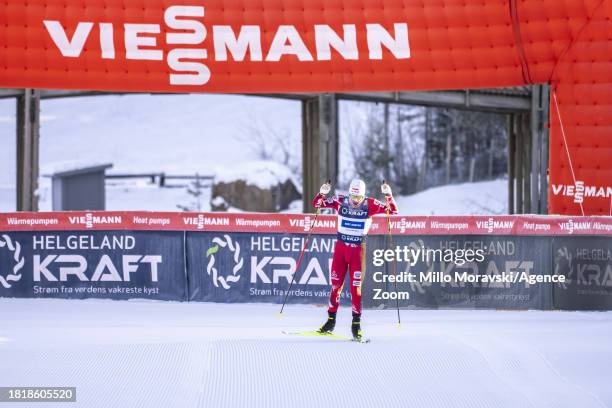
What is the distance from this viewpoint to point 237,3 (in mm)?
17531

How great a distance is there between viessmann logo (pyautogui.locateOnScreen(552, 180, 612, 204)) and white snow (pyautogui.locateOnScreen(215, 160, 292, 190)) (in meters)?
22.5

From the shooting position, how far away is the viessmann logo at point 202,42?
17.2 meters

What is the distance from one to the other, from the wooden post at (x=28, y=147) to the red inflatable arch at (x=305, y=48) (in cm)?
375

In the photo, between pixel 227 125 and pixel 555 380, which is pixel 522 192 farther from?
pixel 227 125

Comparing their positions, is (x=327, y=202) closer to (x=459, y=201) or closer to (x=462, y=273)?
(x=462, y=273)

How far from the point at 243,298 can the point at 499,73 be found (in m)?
6.82

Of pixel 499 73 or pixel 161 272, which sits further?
pixel 499 73

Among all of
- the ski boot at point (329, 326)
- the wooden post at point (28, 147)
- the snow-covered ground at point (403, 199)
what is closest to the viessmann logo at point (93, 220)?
the ski boot at point (329, 326)

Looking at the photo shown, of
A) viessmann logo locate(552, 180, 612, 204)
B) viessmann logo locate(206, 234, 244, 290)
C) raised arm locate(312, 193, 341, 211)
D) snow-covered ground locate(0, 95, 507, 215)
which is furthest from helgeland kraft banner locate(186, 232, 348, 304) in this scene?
snow-covered ground locate(0, 95, 507, 215)

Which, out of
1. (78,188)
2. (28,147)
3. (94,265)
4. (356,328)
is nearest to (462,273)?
(356,328)

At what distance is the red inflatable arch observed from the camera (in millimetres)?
16797

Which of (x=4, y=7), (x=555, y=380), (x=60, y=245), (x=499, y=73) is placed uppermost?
(x=4, y=7)

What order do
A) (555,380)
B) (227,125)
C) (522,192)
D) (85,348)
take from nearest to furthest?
1. (555,380)
2. (85,348)
3. (522,192)
4. (227,125)

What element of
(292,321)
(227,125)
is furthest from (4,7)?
(227,125)
